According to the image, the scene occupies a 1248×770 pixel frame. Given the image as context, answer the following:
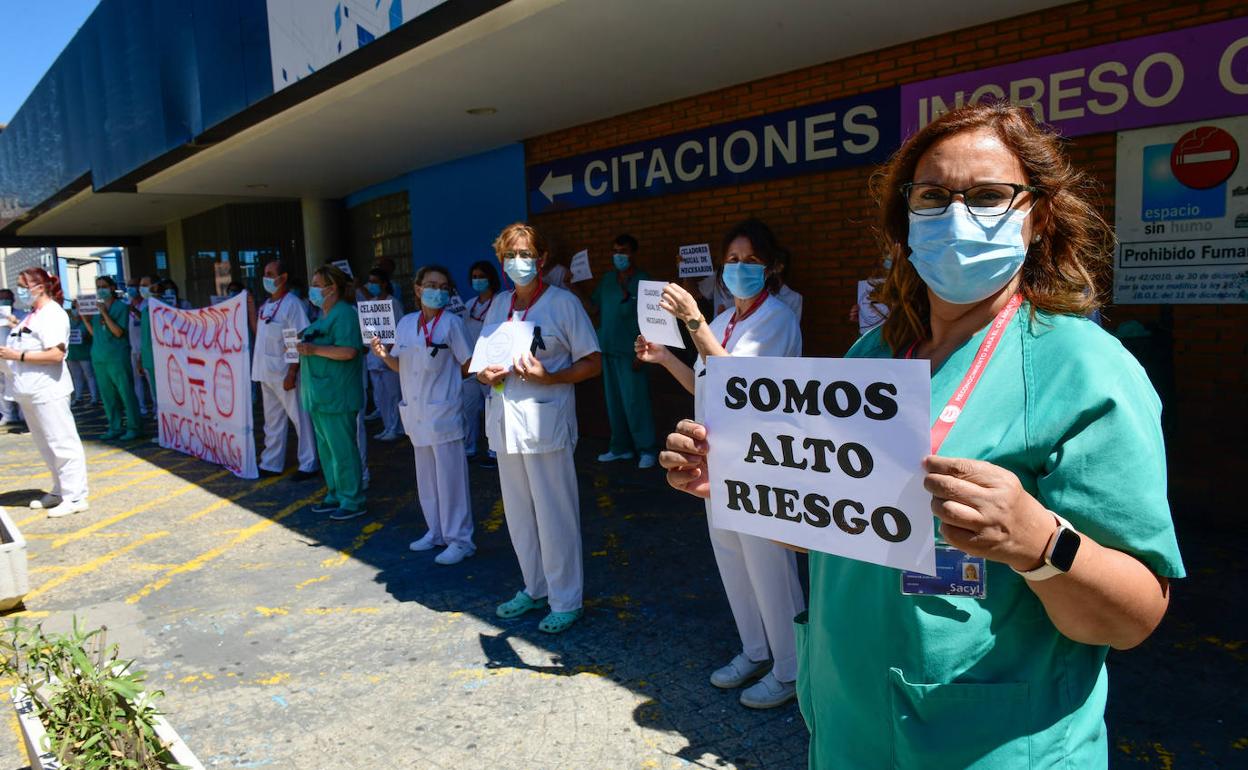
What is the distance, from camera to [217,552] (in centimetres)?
620

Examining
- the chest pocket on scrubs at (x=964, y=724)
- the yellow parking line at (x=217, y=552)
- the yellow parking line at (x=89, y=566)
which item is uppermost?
the chest pocket on scrubs at (x=964, y=724)

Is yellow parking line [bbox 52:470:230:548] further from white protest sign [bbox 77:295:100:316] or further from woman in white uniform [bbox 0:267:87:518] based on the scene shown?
white protest sign [bbox 77:295:100:316]

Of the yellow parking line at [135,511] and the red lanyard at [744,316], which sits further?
the yellow parking line at [135,511]

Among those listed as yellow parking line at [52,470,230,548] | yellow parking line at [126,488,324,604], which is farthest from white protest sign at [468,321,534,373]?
yellow parking line at [52,470,230,548]

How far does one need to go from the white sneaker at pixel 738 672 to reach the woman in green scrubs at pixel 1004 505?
7.06ft

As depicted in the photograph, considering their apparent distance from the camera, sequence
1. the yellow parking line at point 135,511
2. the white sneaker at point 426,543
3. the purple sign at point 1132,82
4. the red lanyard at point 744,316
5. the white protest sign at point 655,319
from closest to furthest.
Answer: the white protest sign at point 655,319
the red lanyard at point 744,316
the purple sign at point 1132,82
the white sneaker at point 426,543
the yellow parking line at point 135,511

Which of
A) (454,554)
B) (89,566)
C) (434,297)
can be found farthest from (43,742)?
(89,566)

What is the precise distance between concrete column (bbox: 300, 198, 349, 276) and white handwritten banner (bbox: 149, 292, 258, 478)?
16.9 feet

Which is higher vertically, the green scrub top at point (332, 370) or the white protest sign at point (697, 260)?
the white protest sign at point (697, 260)

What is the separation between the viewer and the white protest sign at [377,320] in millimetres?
5758

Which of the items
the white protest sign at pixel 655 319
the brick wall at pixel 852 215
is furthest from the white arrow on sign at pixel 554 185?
the white protest sign at pixel 655 319

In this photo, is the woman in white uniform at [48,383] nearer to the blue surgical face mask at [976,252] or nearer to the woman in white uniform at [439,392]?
the woman in white uniform at [439,392]

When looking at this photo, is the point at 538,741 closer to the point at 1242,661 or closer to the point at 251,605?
the point at 251,605

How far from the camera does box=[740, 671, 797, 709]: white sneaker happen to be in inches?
138
